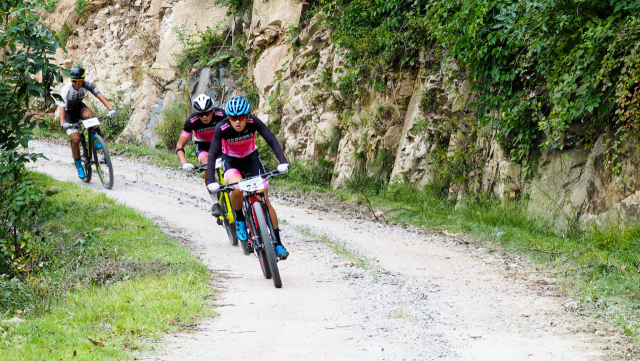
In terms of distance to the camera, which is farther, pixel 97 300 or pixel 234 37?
pixel 234 37

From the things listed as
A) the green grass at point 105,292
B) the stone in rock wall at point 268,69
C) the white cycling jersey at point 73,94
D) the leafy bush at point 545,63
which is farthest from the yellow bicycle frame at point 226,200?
the stone in rock wall at point 268,69

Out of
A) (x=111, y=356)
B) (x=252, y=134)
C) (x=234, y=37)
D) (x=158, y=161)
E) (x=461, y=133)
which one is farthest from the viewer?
(x=234, y=37)

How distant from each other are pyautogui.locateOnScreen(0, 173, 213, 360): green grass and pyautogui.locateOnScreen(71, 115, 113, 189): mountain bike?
277 cm

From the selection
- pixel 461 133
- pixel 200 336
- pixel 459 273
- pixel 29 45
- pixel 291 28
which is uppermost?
pixel 291 28

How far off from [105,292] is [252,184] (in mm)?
1901

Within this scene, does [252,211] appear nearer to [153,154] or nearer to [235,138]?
[235,138]

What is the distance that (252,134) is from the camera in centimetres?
759

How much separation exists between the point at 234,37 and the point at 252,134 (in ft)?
49.2

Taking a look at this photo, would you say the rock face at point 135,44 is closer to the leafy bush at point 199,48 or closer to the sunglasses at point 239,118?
the leafy bush at point 199,48

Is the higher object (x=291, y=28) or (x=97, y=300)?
(x=291, y=28)

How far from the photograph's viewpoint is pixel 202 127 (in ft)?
31.0

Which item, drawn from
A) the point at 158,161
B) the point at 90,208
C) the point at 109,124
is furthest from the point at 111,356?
the point at 109,124

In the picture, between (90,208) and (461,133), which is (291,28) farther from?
(90,208)

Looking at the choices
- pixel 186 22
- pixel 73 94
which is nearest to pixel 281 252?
pixel 73 94
